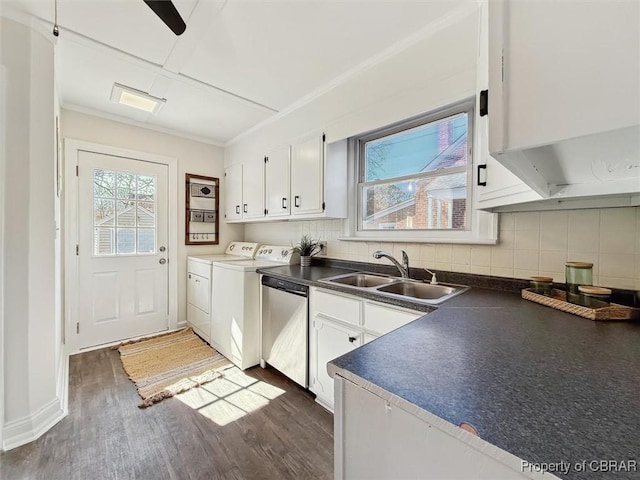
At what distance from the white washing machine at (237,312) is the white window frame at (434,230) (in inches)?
34.4

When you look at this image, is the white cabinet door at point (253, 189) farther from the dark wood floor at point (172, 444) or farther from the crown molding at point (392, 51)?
the dark wood floor at point (172, 444)

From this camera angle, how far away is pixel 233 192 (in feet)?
11.4

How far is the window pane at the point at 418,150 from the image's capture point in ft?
6.14

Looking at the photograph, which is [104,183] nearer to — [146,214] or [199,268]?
[146,214]

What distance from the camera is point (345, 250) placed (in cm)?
251

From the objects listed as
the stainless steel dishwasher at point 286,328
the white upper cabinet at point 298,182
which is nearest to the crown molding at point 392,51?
the white upper cabinet at point 298,182

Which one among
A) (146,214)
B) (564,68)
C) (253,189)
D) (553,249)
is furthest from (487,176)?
(146,214)

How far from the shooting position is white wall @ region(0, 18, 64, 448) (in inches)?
60.0

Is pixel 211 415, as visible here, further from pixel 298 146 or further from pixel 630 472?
pixel 298 146

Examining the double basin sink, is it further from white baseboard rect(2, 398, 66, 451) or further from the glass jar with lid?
white baseboard rect(2, 398, 66, 451)

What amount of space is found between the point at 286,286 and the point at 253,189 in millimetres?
1458

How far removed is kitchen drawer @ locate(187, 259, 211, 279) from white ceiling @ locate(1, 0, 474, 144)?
1625mm

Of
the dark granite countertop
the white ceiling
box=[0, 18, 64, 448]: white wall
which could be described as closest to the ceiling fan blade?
the white ceiling

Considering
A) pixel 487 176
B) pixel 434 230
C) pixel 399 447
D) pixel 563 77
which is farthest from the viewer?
pixel 434 230
